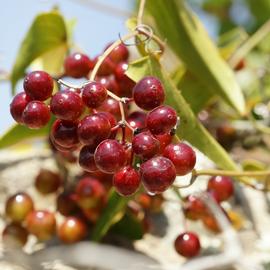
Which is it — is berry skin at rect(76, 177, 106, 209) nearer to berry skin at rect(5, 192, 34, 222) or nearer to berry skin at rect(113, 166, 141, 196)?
berry skin at rect(5, 192, 34, 222)

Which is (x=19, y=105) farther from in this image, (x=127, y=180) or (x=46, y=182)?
(x=46, y=182)

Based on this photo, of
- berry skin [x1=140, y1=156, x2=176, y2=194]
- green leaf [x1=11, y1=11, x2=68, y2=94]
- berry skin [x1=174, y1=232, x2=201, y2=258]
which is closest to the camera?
berry skin [x1=140, y1=156, x2=176, y2=194]

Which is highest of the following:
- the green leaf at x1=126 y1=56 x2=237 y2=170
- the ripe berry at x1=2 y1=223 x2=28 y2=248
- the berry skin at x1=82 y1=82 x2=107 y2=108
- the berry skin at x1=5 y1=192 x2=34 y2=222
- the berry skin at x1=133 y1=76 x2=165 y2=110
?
the berry skin at x1=82 y1=82 x2=107 y2=108

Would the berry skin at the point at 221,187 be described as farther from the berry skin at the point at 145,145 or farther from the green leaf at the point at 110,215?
the berry skin at the point at 145,145

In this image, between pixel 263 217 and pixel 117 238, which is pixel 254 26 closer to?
pixel 263 217

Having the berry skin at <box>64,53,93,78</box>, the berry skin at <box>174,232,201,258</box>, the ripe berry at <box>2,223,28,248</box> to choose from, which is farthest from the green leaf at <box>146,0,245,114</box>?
the ripe berry at <box>2,223,28,248</box>

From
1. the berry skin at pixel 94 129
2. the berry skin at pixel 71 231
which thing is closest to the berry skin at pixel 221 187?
the berry skin at pixel 71 231

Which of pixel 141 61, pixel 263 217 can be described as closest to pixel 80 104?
pixel 141 61

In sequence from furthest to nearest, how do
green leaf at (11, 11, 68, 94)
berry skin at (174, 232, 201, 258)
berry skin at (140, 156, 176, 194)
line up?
green leaf at (11, 11, 68, 94)
berry skin at (174, 232, 201, 258)
berry skin at (140, 156, 176, 194)
